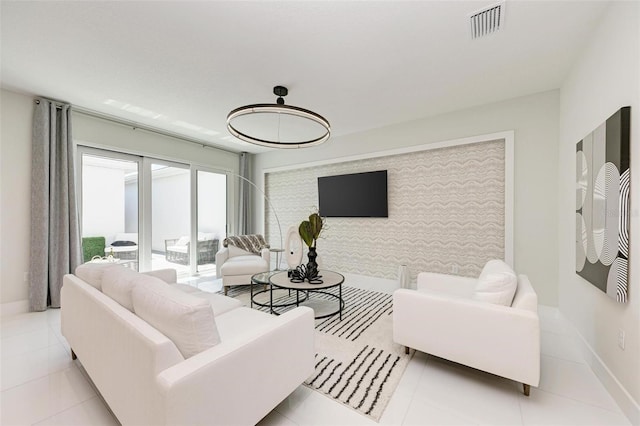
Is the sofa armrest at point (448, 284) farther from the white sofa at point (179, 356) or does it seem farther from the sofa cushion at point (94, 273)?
the sofa cushion at point (94, 273)

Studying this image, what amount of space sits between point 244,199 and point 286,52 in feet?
12.9

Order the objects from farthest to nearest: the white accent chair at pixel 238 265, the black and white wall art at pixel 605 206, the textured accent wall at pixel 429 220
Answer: the white accent chair at pixel 238 265
the textured accent wall at pixel 429 220
the black and white wall art at pixel 605 206

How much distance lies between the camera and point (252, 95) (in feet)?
10.2

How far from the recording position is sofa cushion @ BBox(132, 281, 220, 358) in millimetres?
1187

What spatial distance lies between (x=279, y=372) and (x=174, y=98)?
326cm

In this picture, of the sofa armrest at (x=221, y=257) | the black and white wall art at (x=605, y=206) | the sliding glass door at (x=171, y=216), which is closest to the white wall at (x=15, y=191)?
the sliding glass door at (x=171, y=216)

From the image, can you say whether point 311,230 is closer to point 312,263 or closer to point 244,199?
point 312,263

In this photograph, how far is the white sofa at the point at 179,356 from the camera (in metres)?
1.05

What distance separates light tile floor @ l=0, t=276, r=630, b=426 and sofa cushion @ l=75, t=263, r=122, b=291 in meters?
0.70

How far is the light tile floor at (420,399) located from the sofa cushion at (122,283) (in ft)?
2.28

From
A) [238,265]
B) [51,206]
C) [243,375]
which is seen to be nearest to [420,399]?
[243,375]

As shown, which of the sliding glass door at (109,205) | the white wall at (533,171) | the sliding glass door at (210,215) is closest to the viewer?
the white wall at (533,171)

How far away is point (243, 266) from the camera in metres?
3.94

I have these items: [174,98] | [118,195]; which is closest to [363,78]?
[174,98]
